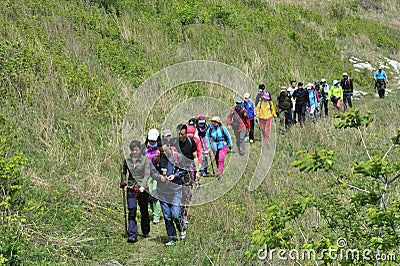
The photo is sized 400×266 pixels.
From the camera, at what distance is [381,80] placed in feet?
74.6

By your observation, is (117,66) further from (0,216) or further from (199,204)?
(0,216)

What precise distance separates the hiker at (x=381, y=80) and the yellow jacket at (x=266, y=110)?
9.76 m

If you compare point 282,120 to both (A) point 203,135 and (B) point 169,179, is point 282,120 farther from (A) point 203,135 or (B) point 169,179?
(B) point 169,179

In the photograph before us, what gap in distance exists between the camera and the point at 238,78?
19328mm

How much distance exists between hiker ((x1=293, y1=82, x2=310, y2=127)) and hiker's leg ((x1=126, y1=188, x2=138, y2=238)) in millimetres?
8696

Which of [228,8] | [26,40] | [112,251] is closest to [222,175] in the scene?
[112,251]

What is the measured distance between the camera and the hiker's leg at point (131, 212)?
8500 millimetres

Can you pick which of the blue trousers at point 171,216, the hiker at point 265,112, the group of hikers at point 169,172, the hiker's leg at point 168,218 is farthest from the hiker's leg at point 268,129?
the hiker's leg at point 168,218

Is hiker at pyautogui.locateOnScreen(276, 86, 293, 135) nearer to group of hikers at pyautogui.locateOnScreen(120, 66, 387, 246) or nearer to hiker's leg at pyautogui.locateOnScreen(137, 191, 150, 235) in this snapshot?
group of hikers at pyautogui.locateOnScreen(120, 66, 387, 246)

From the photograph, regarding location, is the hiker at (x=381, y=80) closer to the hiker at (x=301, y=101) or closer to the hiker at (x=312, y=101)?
the hiker at (x=312, y=101)

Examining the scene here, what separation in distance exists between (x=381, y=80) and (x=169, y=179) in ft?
55.7

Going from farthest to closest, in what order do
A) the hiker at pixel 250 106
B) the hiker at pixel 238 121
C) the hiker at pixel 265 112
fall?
1. the hiker at pixel 265 112
2. the hiker at pixel 250 106
3. the hiker at pixel 238 121

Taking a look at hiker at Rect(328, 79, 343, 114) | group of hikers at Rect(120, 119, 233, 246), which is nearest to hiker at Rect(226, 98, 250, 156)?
group of hikers at Rect(120, 119, 233, 246)

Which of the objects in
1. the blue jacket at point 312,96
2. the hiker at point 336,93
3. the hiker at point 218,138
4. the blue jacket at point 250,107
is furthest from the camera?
the hiker at point 336,93
